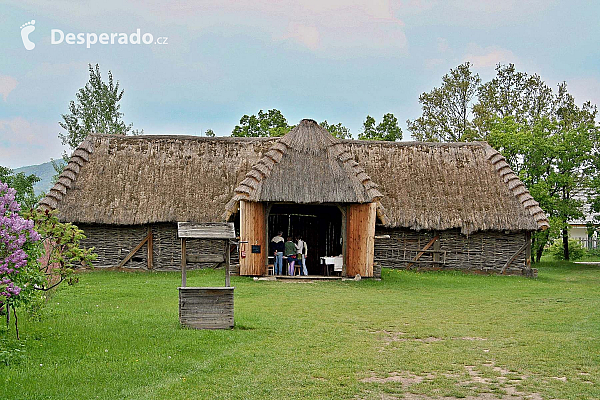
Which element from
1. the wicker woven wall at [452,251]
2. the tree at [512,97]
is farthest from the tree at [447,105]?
the wicker woven wall at [452,251]

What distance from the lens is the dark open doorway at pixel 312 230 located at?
96.3 feet

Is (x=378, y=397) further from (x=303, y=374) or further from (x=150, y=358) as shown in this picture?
(x=150, y=358)

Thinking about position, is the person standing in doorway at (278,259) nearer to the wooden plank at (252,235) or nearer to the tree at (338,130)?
the wooden plank at (252,235)

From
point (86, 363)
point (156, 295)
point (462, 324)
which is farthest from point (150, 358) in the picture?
point (156, 295)

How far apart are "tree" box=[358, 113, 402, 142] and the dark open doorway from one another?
13816mm

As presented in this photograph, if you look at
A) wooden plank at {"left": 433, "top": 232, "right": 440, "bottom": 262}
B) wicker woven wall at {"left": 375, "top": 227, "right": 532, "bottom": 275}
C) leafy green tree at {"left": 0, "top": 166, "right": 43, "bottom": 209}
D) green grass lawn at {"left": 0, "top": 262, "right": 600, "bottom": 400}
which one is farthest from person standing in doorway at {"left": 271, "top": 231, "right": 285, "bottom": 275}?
leafy green tree at {"left": 0, "top": 166, "right": 43, "bottom": 209}

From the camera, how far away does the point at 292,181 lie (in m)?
23.4

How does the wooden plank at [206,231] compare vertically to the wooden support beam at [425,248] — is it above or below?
above

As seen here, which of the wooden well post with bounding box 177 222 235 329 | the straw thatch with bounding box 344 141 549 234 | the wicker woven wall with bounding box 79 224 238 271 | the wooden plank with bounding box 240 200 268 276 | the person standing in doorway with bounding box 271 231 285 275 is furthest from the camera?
the straw thatch with bounding box 344 141 549 234

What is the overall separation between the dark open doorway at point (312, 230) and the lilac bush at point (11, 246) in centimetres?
1954

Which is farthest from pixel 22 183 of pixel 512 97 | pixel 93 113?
pixel 512 97

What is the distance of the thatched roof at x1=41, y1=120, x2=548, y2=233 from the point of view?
77.8ft

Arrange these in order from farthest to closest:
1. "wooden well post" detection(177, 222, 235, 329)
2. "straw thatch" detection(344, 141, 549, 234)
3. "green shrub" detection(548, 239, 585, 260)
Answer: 1. "green shrub" detection(548, 239, 585, 260)
2. "straw thatch" detection(344, 141, 549, 234)
3. "wooden well post" detection(177, 222, 235, 329)

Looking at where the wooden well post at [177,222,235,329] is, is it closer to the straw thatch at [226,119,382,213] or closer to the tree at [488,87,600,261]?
the straw thatch at [226,119,382,213]
